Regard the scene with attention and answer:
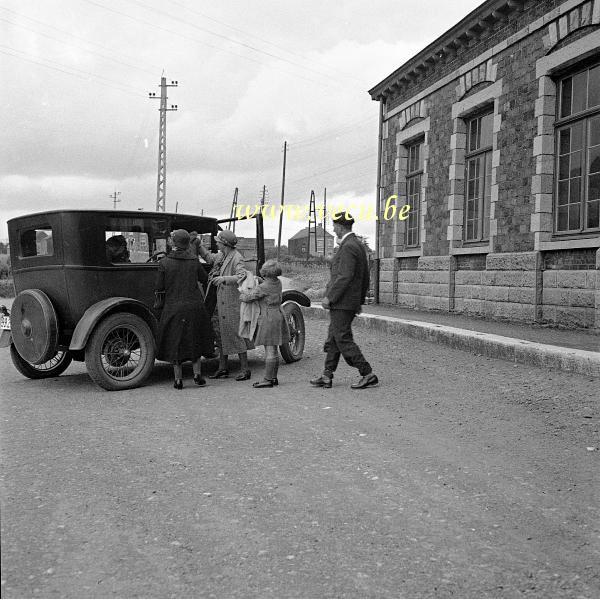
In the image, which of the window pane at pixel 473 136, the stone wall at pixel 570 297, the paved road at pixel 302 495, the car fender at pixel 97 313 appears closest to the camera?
the paved road at pixel 302 495

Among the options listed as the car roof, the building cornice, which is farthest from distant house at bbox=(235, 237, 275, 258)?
the building cornice

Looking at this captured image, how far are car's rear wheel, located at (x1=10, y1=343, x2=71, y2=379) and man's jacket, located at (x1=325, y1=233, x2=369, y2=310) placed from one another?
3.12 meters

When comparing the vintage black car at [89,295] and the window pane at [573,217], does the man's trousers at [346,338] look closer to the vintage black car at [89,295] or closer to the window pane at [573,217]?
the vintage black car at [89,295]

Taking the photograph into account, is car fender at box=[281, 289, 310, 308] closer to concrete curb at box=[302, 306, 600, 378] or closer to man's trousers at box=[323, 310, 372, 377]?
man's trousers at box=[323, 310, 372, 377]

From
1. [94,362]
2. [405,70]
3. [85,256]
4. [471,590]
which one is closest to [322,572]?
[471,590]

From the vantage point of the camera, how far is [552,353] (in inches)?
322

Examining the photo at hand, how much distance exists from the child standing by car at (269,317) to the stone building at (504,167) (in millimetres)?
5746

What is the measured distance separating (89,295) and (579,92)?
879 cm

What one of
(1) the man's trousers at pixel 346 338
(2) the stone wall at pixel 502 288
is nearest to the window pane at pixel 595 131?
(2) the stone wall at pixel 502 288

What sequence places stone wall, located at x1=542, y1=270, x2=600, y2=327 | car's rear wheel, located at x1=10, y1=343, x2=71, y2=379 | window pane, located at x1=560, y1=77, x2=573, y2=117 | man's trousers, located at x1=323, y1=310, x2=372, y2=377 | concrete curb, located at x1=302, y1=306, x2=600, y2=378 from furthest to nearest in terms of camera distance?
window pane, located at x1=560, y1=77, x2=573, y2=117, stone wall, located at x1=542, y1=270, x2=600, y2=327, car's rear wheel, located at x1=10, y1=343, x2=71, y2=379, concrete curb, located at x1=302, y1=306, x2=600, y2=378, man's trousers, located at x1=323, y1=310, x2=372, y2=377

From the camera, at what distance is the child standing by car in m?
7.38

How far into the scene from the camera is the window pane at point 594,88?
440 inches

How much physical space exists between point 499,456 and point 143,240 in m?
4.91

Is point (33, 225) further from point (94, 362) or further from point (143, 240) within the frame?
point (94, 362)
